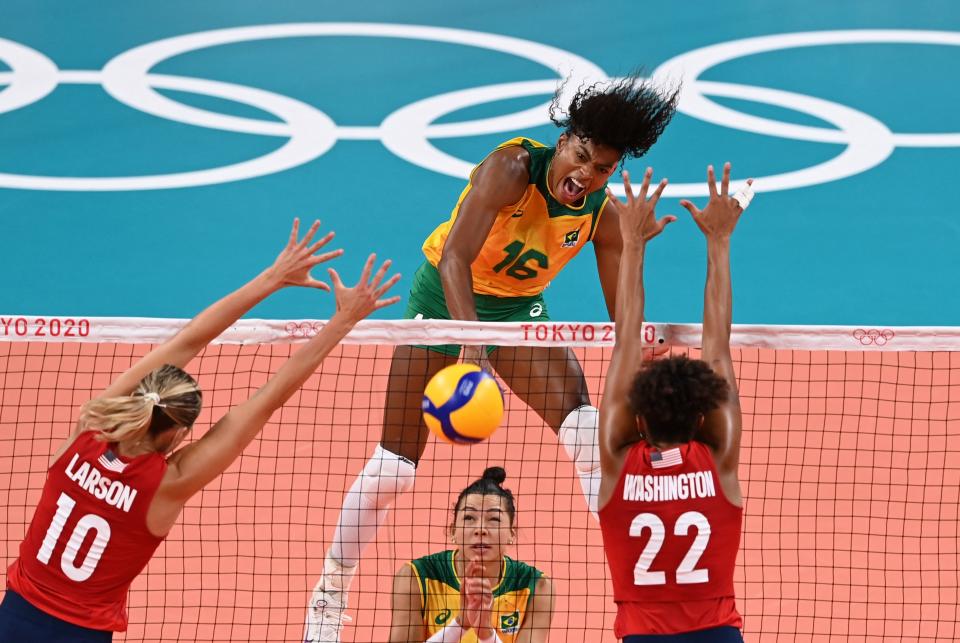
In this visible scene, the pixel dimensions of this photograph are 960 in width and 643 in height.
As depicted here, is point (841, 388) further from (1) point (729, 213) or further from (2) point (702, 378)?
(2) point (702, 378)

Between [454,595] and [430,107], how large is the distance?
10240 millimetres

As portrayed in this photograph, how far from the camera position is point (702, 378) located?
546 centimetres

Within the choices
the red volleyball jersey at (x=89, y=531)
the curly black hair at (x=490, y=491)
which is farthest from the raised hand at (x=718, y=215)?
the red volleyball jersey at (x=89, y=531)

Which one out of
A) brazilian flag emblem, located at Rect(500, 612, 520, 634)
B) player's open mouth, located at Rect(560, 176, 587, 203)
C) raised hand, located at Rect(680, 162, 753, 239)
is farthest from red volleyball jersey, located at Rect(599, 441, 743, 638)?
player's open mouth, located at Rect(560, 176, 587, 203)

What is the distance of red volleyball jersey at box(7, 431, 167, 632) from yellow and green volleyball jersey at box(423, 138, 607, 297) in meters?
2.94

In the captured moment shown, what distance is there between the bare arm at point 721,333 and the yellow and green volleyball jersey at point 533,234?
1502 millimetres

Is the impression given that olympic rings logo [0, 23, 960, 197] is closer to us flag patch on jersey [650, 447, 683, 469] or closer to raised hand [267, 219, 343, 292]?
raised hand [267, 219, 343, 292]

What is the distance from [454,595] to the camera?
7.37 m

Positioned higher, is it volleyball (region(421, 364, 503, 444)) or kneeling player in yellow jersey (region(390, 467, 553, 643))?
volleyball (region(421, 364, 503, 444))

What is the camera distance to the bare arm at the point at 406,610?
7.31m

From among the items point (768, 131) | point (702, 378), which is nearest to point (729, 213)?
point (702, 378)

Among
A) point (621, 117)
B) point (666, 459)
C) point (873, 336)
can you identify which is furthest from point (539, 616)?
point (621, 117)

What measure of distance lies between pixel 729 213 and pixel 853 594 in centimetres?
381

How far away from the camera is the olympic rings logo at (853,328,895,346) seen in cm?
707
